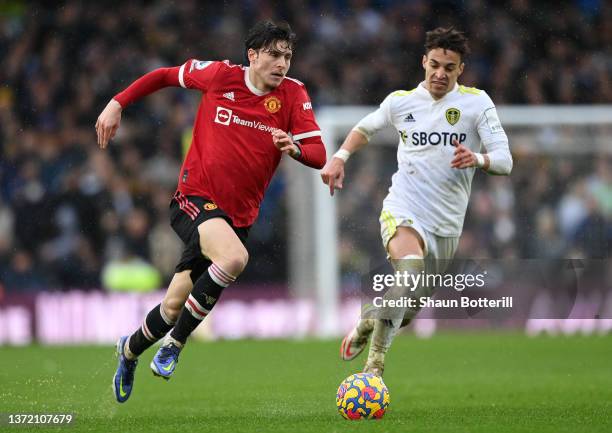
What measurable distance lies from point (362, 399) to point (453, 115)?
7.02 ft

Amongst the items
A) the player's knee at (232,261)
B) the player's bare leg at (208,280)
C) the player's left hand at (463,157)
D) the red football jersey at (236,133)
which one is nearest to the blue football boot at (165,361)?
the player's bare leg at (208,280)

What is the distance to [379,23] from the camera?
824 inches

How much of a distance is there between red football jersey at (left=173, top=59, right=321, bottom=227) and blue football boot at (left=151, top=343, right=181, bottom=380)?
94 centimetres

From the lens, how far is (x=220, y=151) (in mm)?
7746

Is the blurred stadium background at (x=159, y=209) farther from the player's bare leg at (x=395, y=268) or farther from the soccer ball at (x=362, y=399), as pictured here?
the soccer ball at (x=362, y=399)

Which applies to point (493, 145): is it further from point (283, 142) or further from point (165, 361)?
point (165, 361)

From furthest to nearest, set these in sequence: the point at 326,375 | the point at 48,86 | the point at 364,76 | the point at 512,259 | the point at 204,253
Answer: the point at 364,76 < the point at 48,86 < the point at 512,259 < the point at 326,375 < the point at 204,253

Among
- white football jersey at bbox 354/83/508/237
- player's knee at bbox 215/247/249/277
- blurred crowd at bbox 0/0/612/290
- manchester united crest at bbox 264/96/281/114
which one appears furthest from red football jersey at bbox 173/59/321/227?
blurred crowd at bbox 0/0/612/290

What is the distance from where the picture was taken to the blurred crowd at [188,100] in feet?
53.9

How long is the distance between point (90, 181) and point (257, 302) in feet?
9.66

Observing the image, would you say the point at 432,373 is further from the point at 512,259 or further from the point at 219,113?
the point at 512,259

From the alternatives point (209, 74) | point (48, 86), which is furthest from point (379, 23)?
point (209, 74)

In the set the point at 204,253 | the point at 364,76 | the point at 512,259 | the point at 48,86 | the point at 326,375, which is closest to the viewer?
the point at 204,253

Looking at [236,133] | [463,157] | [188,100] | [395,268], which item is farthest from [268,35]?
[188,100]
